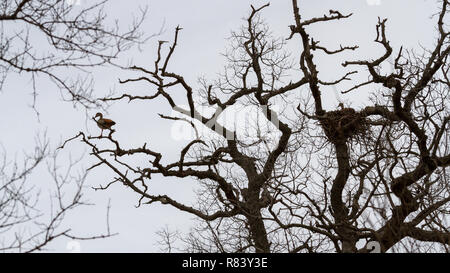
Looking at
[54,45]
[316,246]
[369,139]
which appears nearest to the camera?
[54,45]

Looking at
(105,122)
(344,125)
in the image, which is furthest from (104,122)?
(344,125)

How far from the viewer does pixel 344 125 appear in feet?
35.2

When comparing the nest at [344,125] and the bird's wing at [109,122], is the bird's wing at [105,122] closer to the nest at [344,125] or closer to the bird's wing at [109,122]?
the bird's wing at [109,122]

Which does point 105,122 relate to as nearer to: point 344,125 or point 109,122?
point 109,122

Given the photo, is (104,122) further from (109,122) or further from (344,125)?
(344,125)

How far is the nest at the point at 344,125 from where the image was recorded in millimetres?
10719

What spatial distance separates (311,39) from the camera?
10898mm

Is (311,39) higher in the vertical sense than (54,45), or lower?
higher

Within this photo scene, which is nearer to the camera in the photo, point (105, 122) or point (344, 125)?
point (105, 122)

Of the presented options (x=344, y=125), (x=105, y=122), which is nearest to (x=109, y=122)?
(x=105, y=122)

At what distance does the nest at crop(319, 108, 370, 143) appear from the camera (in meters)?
10.7
